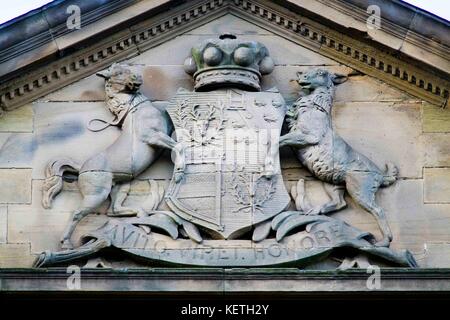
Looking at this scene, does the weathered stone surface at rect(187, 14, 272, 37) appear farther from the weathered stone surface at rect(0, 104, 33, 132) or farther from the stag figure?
the weathered stone surface at rect(0, 104, 33, 132)

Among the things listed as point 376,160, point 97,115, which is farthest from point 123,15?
point 376,160

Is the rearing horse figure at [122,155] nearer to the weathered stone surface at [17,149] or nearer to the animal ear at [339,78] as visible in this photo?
the weathered stone surface at [17,149]

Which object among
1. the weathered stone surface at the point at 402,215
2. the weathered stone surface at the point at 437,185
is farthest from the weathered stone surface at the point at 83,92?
the weathered stone surface at the point at 437,185

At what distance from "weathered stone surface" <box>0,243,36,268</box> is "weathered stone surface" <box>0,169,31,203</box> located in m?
0.41

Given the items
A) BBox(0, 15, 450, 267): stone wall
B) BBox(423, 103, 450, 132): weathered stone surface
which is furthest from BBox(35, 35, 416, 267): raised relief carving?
BBox(423, 103, 450, 132): weathered stone surface

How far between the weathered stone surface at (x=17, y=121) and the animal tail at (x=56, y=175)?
0.43 m

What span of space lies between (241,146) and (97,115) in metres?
1.34

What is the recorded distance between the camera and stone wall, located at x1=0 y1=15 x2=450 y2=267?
2530 centimetres

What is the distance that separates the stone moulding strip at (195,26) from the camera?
1014 inches

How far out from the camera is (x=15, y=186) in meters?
25.5

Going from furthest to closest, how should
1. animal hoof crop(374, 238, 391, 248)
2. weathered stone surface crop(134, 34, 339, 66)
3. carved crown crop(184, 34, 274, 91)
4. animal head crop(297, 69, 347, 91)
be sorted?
weathered stone surface crop(134, 34, 339, 66), animal head crop(297, 69, 347, 91), carved crown crop(184, 34, 274, 91), animal hoof crop(374, 238, 391, 248)

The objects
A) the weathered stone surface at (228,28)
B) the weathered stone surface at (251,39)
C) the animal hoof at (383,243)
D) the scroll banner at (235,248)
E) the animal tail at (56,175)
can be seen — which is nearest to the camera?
the scroll banner at (235,248)

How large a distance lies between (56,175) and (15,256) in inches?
31.7

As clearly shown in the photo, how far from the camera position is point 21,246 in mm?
25266
